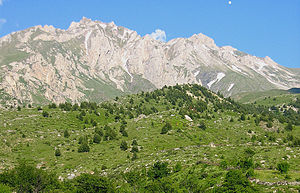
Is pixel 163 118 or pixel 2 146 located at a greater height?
pixel 163 118

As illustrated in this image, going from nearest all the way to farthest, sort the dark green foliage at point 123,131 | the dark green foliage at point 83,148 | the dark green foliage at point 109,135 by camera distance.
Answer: the dark green foliage at point 83,148, the dark green foliage at point 109,135, the dark green foliage at point 123,131

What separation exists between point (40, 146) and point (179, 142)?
38323 mm

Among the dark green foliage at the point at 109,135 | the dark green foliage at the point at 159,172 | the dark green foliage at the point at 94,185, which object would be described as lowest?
the dark green foliage at the point at 94,185

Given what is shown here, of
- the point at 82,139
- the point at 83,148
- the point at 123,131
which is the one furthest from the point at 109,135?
the point at 83,148

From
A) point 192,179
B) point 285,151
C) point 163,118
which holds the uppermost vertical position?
point 163,118

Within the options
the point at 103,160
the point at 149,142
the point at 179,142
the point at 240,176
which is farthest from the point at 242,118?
the point at 240,176

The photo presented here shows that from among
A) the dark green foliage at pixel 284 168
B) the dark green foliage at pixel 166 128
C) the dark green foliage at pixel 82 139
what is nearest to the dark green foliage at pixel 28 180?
the dark green foliage at pixel 82 139

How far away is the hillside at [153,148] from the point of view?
137 ft

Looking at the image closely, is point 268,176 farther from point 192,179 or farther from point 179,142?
point 179,142

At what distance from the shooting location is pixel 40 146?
252ft

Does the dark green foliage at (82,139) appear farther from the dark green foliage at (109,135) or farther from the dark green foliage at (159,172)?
the dark green foliage at (159,172)

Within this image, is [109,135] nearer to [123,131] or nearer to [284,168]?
[123,131]

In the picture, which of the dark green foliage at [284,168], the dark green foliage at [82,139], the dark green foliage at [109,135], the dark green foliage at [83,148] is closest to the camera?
the dark green foliage at [284,168]

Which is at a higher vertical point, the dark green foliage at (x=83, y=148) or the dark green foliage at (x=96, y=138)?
the dark green foliage at (x=96, y=138)
